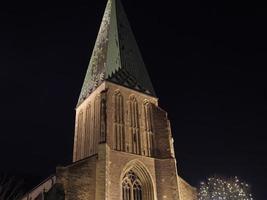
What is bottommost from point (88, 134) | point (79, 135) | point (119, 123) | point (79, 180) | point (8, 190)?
point (79, 180)

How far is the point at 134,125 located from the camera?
29047 mm

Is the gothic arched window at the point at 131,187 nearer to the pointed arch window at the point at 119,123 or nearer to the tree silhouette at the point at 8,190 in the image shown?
the pointed arch window at the point at 119,123

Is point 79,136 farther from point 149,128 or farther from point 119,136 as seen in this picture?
point 149,128

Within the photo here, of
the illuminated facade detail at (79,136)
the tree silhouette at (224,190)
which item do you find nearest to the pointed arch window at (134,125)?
the illuminated facade detail at (79,136)

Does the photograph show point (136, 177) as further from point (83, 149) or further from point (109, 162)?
point (83, 149)

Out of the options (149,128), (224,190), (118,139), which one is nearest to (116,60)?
A: (149,128)

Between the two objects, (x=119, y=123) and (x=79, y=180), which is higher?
(x=119, y=123)

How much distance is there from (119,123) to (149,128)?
3.36 metres

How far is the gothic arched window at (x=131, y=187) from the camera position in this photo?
25.3 metres

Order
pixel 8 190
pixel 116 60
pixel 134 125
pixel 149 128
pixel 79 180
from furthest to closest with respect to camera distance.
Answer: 1. pixel 8 190
2. pixel 116 60
3. pixel 149 128
4. pixel 134 125
5. pixel 79 180

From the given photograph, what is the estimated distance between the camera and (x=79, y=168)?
23328 millimetres

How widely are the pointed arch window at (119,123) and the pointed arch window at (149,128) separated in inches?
106

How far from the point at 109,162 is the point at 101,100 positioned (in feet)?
19.4

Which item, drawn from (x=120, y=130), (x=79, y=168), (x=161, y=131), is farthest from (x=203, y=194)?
(x=79, y=168)
